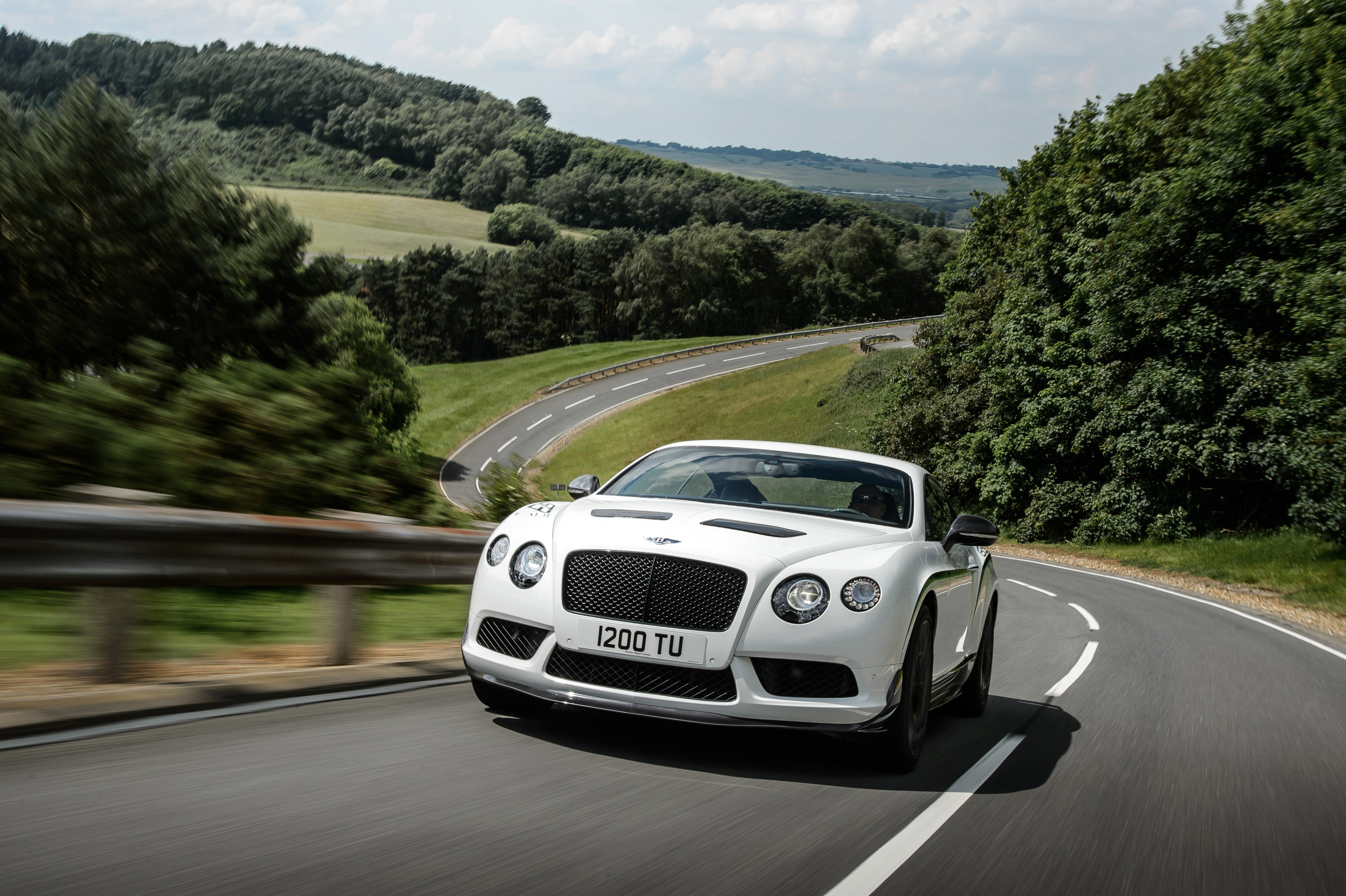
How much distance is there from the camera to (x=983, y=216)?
43188mm

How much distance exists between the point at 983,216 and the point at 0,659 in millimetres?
41320

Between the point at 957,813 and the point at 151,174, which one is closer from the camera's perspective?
the point at 957,813

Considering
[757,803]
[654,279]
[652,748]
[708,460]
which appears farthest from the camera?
[654,279]

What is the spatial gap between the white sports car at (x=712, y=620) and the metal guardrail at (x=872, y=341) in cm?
6170

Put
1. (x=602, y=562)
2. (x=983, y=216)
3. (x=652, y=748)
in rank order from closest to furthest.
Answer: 1. (x=602, y=562)
2. (x=652, y=748)
3. (x=983, y=216)

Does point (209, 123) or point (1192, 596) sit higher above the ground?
point (209, 123)

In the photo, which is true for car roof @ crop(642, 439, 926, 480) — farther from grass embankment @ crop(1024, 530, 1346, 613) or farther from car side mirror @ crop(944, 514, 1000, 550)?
grass embankment @ crop(1024, 530, 1346, 613)

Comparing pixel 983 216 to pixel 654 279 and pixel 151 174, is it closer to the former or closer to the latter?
pixel 151 174

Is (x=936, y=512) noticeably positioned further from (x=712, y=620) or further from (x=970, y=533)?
(x=712, y=620)

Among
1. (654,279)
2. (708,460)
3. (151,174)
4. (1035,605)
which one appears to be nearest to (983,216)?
(1035,605)

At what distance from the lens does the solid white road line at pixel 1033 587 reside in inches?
755

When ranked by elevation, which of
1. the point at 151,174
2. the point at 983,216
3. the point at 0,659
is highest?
the point at 983,216

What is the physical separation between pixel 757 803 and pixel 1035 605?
43.4 feet

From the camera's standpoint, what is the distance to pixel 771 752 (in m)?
5.61
